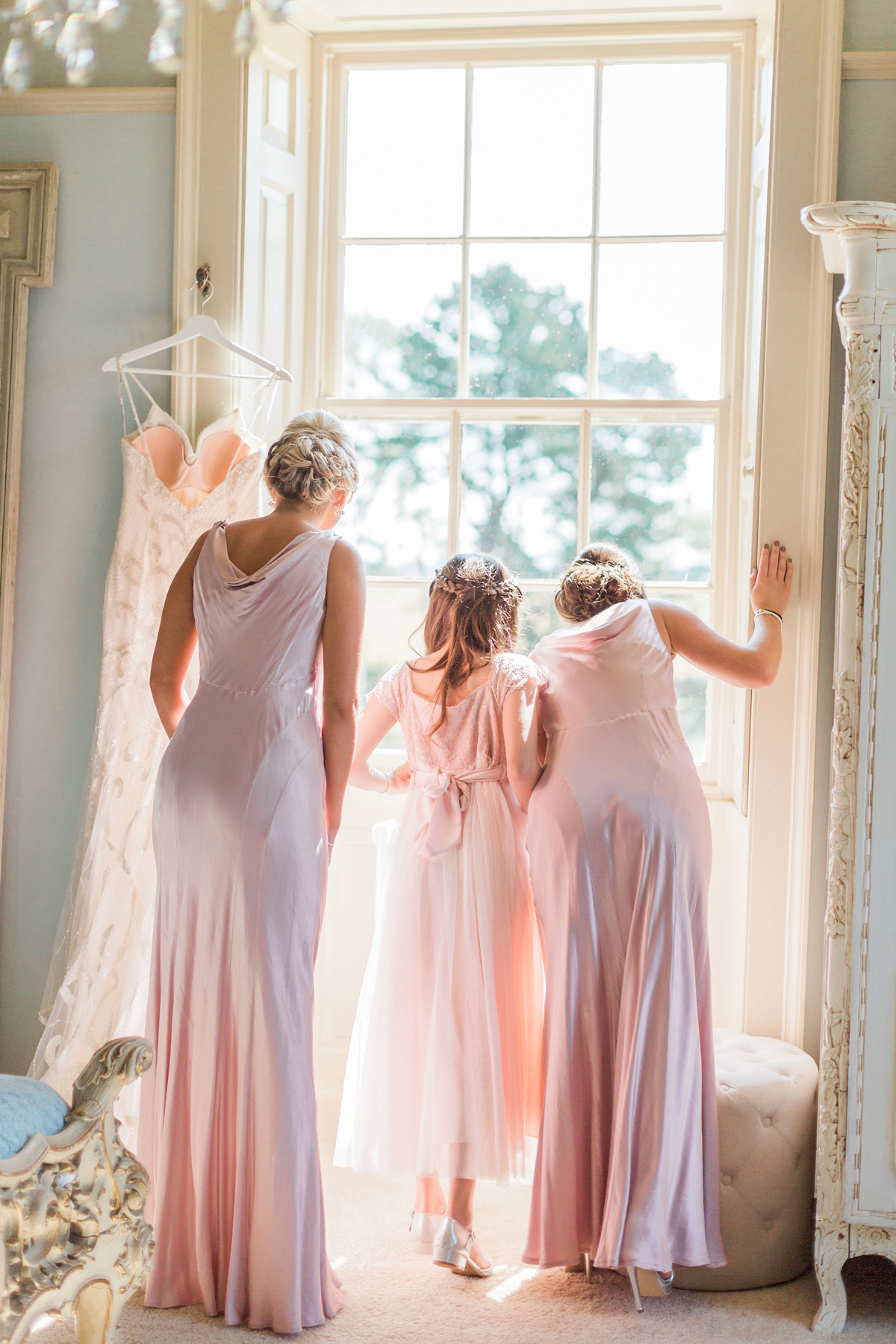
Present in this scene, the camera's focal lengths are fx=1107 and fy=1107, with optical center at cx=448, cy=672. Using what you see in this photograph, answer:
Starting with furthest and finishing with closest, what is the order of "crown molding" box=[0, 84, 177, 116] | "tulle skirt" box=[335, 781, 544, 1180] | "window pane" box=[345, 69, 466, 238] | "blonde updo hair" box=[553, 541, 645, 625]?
"window pane" box=[345, 69, 466, 238]
"crown molding" box=[0, 84, 177, 116]
"blonde updo hair" box=[553, 541, 645, 625]
"tulle skirt" box=[335, 781, 544, 1180]

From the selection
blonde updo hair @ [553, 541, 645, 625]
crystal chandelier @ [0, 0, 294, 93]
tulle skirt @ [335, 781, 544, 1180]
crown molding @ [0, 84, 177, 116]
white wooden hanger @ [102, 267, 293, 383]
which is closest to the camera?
crystal chandelier @ [0, 0, 294, 93]

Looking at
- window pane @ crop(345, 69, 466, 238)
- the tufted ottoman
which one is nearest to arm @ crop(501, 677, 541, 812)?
the tufted ottoman

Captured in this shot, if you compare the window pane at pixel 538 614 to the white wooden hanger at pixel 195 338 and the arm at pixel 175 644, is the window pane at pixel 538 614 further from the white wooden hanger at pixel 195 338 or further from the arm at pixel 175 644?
the arm at pixel 175 644

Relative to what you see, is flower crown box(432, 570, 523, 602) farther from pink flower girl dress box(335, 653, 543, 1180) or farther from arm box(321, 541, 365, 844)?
arm box(321, 541, 365, 844)

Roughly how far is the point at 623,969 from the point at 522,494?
1504mm

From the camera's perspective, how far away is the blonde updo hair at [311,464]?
2391 mm

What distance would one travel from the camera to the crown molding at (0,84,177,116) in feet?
10.0

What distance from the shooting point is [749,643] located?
267cm

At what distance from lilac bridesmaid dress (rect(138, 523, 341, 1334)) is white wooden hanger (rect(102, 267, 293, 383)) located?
844 millimetres

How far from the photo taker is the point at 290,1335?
2.18 meters

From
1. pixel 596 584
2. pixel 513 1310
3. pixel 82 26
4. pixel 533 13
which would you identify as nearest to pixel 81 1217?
pixel 513 1310

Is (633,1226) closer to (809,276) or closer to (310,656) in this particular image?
(310,656)

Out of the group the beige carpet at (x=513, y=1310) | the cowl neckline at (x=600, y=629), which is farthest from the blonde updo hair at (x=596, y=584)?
the beige carpet at (x=513, y=1310)

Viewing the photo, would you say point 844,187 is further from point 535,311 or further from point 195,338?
point 195,338
